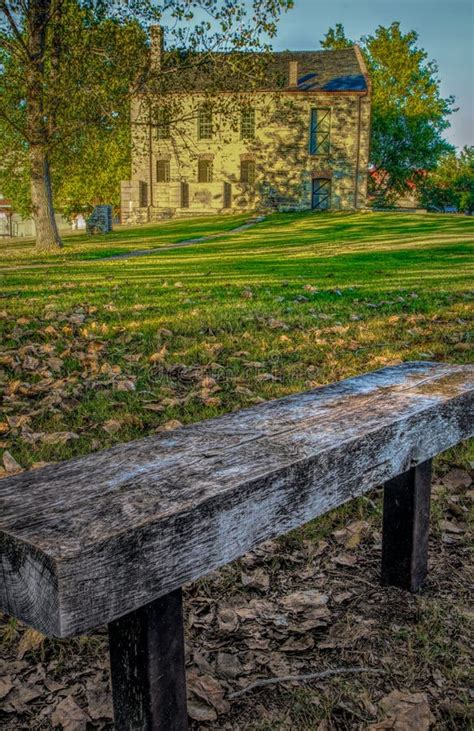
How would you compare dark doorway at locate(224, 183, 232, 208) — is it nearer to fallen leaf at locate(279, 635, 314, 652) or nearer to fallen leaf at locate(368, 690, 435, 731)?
fallen leaf at locate(279, 635, 314, 652)

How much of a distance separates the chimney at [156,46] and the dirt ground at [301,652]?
16765mm

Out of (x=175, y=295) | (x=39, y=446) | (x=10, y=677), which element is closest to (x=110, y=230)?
(x=175, y=295)

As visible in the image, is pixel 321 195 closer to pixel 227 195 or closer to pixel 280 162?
pixel 280 162

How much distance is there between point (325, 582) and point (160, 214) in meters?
39.2

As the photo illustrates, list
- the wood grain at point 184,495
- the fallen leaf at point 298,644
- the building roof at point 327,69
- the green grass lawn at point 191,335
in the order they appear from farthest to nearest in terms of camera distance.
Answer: the building roof at point 327,69, the green grass lawn at point 191,335, the fallen leaf at point 298,644, the wood grain at point 184,495

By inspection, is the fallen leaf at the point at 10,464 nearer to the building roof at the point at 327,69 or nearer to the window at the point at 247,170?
the building roof at the point at 327,69

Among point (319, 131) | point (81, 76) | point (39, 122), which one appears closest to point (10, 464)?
point (81, 76)

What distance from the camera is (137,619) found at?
1351 mm

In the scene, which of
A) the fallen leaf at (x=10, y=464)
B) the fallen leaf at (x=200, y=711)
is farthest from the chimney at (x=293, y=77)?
the fallen leaf at (x=200, y=711)

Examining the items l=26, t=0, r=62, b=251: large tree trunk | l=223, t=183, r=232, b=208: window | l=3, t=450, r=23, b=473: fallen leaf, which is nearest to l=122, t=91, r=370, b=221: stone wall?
l=223, t=183, r=232, b=208: window

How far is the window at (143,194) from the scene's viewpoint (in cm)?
4050

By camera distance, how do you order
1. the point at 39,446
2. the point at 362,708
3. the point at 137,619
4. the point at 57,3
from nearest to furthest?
1. the point at 137,619
2. the point at 362,708
3. the point at 39,446
4. the point at 57,3

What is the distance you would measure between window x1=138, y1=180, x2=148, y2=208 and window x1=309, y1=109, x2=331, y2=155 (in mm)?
10533

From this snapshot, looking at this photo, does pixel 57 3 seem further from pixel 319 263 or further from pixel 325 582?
pixel 325 582
